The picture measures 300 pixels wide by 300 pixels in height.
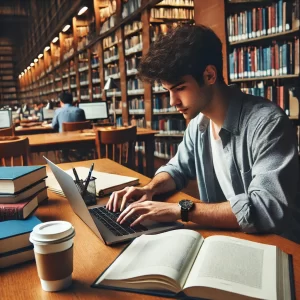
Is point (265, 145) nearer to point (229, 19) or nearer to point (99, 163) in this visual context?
point (99, 163)

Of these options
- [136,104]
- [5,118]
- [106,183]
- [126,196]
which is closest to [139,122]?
[136,104]

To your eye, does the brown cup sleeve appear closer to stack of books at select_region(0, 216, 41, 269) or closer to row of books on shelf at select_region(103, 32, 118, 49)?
stack of books at select_region(0, 216, 41, 269)

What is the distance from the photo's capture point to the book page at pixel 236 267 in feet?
2.00

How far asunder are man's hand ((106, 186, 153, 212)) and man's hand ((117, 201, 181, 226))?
0.11 meters

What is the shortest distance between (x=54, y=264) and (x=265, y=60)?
2998 mm

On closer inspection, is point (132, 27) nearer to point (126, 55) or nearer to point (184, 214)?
point (126, 55)

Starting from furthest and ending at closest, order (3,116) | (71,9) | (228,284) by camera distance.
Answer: (71,9)
(3,116)
(228,284)

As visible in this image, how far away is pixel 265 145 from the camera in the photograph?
104 cm

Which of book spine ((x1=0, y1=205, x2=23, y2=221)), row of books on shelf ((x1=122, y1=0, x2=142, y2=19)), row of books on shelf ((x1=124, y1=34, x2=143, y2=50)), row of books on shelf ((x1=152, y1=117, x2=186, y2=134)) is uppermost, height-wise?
row of books on shelf ((x1=122, y1=0, x2=142, y2=19))

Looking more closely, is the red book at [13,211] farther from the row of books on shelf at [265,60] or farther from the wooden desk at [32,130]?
the wooden desk at [32,130]

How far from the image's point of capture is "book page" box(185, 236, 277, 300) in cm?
61

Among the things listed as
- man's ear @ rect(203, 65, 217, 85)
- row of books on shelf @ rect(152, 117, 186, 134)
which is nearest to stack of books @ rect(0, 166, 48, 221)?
man's ear @ rect(203, 65, 217, 85)

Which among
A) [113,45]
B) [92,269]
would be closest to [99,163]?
[92,269]

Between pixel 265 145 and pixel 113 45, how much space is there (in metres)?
6.04
